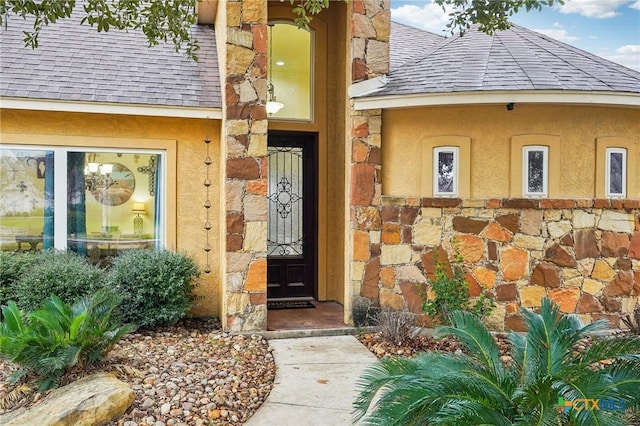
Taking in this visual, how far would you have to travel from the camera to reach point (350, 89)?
6.86 m

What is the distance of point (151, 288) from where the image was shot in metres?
6.42

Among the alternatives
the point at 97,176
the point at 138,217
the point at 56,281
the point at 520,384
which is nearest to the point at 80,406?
the point at 56,281

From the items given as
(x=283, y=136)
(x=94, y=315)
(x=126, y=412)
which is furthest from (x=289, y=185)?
(x=126, y=412)

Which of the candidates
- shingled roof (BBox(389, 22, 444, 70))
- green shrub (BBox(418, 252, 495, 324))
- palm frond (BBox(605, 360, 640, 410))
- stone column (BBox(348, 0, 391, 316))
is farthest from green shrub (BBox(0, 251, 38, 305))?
palm frond (BBox(605, 360, 640, 410))

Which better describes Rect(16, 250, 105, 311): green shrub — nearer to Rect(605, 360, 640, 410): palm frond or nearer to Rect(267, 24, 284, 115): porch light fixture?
Rect(267, 24, 284, 115): porch light fixture

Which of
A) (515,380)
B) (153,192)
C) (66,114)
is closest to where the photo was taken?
(515,380)

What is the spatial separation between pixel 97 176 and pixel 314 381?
4.47 m

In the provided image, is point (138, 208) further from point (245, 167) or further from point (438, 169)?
point (438, 169)

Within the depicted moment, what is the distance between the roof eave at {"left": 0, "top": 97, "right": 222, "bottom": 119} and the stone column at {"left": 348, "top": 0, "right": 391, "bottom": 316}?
6.60 feet

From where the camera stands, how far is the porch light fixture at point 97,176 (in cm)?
720

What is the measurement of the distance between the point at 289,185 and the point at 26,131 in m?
3.95

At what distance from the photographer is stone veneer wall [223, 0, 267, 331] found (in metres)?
6.44

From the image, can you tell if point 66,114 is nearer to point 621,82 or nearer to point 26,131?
point 26,131

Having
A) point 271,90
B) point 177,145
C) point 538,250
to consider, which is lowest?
point 538,250
